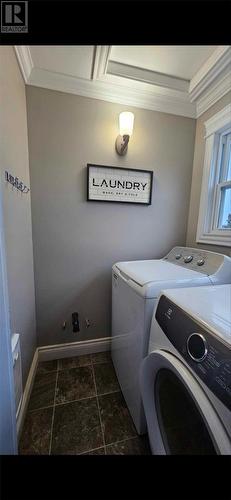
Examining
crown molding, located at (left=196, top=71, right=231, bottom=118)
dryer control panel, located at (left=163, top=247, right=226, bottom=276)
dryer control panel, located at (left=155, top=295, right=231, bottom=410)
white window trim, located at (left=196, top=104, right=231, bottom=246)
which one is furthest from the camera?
white window trim, located at (left=196, top=104, right=231, bottom=246)

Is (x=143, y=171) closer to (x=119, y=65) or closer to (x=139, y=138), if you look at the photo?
(x=139, y=138)

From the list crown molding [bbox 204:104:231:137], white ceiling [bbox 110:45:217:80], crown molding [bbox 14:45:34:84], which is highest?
white ceiling [bbox 110:45:217:80]

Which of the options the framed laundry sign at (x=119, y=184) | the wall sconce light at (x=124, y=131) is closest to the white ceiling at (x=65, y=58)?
the wall sconce light at (x=124, y=131)

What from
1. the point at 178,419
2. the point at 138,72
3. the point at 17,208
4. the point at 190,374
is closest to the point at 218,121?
the point at 138,72

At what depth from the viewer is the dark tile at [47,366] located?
4.65 ft

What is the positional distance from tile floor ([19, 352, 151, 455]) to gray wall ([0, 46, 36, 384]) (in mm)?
223

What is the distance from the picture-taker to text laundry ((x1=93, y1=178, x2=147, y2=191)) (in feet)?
4.60

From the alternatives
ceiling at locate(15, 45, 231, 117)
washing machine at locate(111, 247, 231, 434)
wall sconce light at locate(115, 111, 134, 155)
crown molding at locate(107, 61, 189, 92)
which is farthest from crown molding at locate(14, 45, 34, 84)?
washing machine at locate(111, 247, 231, 434)

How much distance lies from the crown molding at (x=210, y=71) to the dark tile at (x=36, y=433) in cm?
235

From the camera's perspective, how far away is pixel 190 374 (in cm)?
48

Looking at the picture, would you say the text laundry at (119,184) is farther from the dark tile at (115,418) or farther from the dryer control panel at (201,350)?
the dark tile at (115,418)

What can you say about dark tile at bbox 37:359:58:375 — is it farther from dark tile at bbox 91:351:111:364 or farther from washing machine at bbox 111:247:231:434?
washing machine at bbox 111:247:231:434
